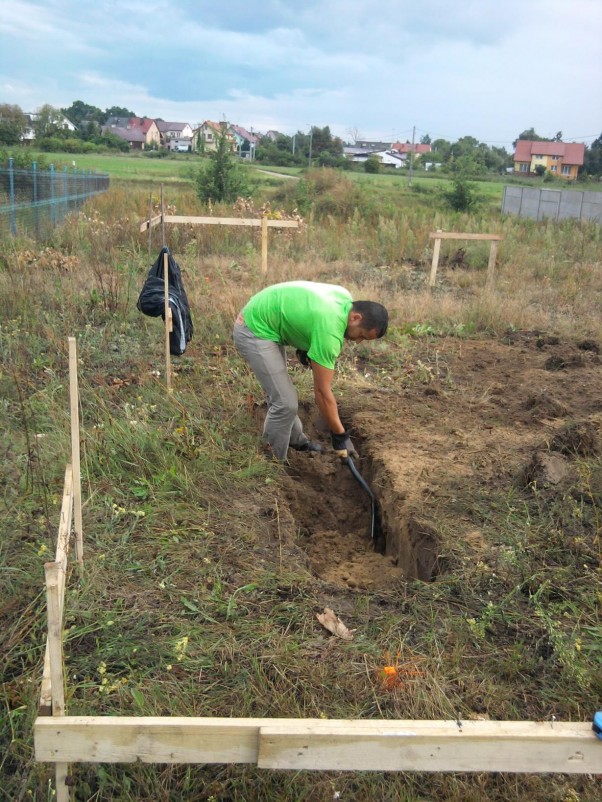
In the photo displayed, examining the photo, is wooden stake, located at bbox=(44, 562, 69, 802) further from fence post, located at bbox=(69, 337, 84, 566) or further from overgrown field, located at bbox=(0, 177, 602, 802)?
fence post, located at bbox=(69, 337, 84, 566)

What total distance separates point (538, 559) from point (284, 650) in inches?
61.0

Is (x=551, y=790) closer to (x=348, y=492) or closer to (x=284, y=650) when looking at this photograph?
(x=284, y=650)

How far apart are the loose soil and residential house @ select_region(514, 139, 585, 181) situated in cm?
5795

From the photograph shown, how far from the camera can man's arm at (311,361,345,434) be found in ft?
14.1

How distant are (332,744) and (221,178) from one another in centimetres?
1657

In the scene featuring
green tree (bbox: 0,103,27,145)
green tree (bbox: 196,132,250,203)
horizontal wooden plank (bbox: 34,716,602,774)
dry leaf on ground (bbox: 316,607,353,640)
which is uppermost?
green tree (bbox: 0,103,27,145)

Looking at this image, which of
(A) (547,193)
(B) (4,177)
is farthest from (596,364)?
(A) (547,193)

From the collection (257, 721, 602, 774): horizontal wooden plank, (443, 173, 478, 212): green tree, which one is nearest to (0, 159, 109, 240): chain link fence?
(257, 721, 602, 774): horizontal wooden plank

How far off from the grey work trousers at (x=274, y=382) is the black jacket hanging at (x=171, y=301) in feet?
4.49

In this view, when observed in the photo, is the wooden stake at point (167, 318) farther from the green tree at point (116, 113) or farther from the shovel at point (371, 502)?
the green tree at point (116, 113)

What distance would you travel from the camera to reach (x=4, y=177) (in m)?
13.6

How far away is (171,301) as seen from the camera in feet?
19.9

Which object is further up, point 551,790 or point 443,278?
point 443,278

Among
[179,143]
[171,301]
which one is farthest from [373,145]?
[171,301]
